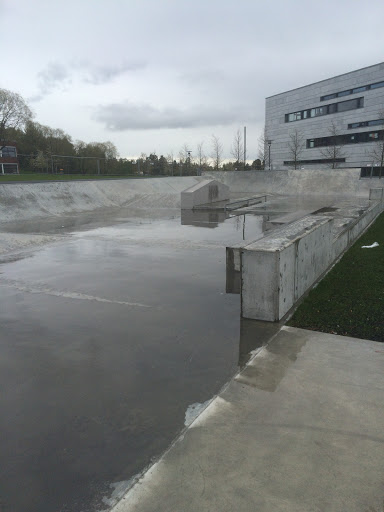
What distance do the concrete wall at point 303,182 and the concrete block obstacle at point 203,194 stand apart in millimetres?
6185

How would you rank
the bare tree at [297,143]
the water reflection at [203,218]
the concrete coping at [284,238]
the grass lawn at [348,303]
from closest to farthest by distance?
the grass lawn at [348,303] → the concrete coping at [284,238] → the water reflection at [203,218] → the bare tree at [297,143]

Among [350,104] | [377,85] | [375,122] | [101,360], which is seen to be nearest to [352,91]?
[350,104]

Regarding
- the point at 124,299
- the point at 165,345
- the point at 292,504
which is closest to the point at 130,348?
the point at 165,345

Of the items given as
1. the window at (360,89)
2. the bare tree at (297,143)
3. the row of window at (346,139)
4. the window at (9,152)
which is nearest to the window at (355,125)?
the row of window at (346,139)

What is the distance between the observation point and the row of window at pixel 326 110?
177ft

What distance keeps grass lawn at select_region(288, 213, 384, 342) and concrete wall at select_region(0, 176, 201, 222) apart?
1698 centimetres

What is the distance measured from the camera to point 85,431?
10.3ft

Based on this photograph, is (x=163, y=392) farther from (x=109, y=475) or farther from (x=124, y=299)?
(x=124, y=299)

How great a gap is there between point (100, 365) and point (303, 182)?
3362 cm

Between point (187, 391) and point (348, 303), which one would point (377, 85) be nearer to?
point (348, 303)

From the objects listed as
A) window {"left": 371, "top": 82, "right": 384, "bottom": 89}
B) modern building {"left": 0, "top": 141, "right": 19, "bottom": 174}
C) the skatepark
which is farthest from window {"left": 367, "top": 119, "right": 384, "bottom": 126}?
modern building {"left": 0, "top": 141, "right": 19, "bottom": 174}

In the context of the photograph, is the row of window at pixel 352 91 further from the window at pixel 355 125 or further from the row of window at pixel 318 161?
the row of window at pixel 318 161

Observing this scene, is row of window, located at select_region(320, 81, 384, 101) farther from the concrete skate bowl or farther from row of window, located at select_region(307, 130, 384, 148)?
the concrete skate bowl

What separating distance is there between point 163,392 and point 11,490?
4.97ft
